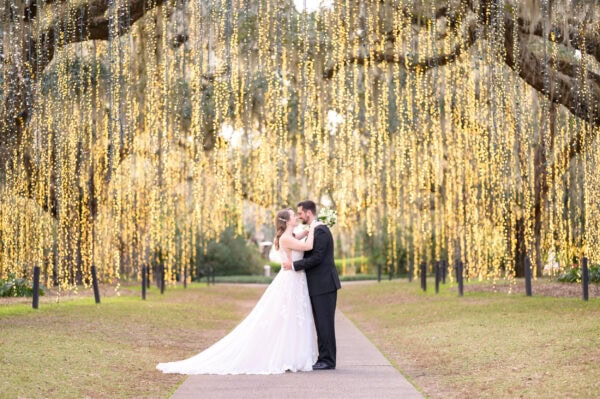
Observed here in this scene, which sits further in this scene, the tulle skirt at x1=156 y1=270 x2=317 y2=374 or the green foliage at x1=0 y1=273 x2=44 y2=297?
the green foliage at x1=0 y1=273 x2=44 y2=297

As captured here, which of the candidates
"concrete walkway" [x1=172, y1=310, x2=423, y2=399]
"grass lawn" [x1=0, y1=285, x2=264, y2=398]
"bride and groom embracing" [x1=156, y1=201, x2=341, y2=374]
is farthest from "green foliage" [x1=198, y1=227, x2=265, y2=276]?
"concrete walkway" [x1=172, y1=310, x2=423, y2=399]

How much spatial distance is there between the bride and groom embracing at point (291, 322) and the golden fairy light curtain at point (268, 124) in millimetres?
6651

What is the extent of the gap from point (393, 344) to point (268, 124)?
11.9 meters

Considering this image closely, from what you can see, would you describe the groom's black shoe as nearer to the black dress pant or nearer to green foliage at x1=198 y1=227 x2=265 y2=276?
the black dress pant

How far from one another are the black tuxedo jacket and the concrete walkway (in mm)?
918

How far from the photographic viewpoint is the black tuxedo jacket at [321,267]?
10.1 meters

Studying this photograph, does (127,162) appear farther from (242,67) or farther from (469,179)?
(469,179)

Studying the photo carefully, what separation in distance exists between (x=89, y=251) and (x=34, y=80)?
9143mm

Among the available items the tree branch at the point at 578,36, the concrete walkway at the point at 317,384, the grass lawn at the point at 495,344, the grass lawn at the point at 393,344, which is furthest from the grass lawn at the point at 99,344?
the tree branch at the point at 578,36

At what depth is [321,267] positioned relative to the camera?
1023cm

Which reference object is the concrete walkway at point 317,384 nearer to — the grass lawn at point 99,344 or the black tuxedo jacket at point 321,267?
the grass lawn at point 99,344

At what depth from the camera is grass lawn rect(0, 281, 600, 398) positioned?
27.2 ft

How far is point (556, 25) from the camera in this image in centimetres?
1548

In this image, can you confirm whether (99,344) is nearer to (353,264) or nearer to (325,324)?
(325,324)
